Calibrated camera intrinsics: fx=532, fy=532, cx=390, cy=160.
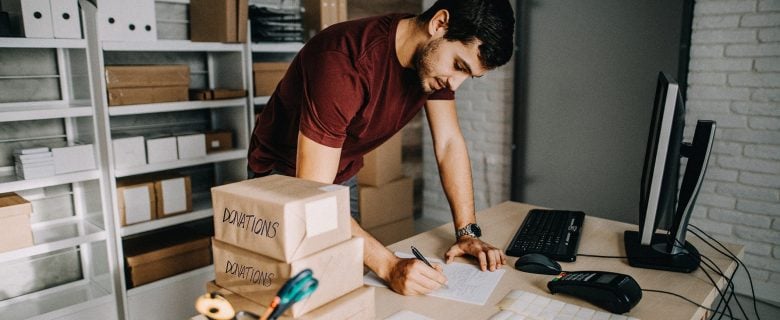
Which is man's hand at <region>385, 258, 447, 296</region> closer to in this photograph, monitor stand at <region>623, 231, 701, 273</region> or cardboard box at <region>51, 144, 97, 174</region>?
monitor stand at <region>623, 231, 701, 273</region>

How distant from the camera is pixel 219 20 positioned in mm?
2422

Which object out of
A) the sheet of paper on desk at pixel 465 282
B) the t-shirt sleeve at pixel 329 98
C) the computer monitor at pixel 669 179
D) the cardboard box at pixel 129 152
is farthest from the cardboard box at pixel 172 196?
the computer monitor at pixel 669 179

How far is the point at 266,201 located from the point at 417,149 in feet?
10.5

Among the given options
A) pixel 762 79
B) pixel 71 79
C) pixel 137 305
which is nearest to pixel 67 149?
pixel 71 79

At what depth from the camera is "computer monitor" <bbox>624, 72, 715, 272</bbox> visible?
1.15 meters

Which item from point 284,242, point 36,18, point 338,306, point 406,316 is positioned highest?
point 36,18

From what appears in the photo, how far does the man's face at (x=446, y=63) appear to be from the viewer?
130cm

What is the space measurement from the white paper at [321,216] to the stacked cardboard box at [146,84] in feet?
5.84

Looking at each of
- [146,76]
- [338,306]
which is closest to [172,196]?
[146,76]

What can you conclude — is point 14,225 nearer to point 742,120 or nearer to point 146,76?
point 146,76

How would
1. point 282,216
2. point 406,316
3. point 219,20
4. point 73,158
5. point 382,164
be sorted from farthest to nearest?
point 382,164, point 219,20, point 73,158, point 406,316, point 282,216

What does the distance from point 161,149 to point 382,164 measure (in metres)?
1.30

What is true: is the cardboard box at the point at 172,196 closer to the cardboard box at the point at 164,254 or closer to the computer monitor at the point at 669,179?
the cardboard box at the point at 164,254

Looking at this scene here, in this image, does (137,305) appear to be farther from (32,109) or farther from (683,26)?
(683,26)
